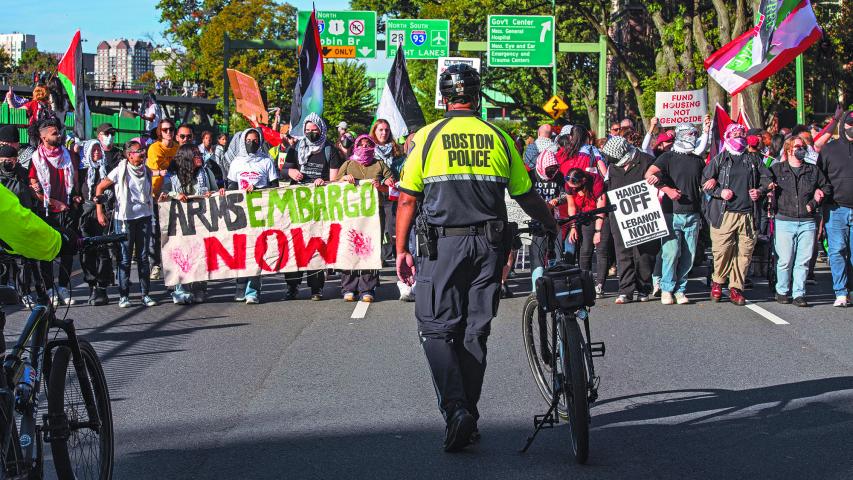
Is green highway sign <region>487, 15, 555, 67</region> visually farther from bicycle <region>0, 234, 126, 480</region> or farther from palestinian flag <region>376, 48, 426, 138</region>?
bicycle <region>0, 234, 126, 480</region>

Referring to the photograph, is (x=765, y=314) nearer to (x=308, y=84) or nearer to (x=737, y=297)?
(x=737, y=297)

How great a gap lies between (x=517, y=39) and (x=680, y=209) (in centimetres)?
2395

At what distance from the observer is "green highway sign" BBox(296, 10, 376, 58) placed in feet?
114

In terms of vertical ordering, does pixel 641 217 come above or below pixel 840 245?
above

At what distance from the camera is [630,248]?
1250 centimetres

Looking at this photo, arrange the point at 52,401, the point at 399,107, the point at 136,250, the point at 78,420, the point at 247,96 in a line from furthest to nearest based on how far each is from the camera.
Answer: the point at 247,96, the point at 399,107, the point at 136,250, the point at 78,420, the point at 52,401


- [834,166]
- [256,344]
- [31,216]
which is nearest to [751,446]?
[31,216]

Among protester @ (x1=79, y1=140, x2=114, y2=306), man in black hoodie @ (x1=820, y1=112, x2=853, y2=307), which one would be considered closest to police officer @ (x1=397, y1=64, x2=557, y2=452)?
protester @ (x1=79, y1=140, x2=114, y2=306)

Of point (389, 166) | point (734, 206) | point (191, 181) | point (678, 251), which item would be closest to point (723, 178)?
point (734, 206)

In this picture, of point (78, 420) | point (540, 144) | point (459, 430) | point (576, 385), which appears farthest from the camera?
point (540, 144)

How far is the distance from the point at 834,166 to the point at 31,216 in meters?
9.53

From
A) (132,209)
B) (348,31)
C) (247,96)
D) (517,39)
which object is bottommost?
(132,209)

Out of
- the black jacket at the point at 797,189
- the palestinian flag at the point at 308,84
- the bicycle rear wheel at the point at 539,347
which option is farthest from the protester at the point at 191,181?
the bicycle rear wheel at the point at 539,347

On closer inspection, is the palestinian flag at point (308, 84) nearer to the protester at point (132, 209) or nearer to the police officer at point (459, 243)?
the protester at point (132, 209)
